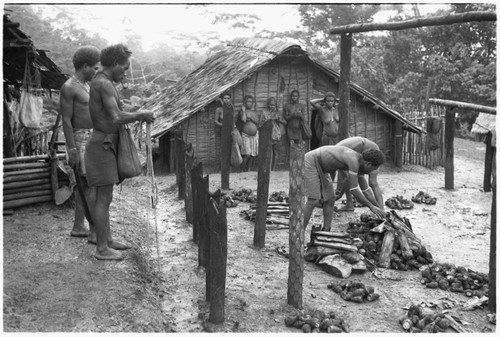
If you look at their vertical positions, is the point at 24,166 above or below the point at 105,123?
below

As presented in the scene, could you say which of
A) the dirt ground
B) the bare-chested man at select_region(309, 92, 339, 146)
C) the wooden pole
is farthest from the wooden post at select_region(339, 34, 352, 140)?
the bare-chested man at select_region(309, 92, 339, 146)

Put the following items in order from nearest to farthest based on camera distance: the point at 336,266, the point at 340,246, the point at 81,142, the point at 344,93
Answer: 1. the point at 81,142
2. the point at 336,266
3. the point at 340,246
4. the point at 344,93

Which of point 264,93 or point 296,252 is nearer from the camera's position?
point 296,252

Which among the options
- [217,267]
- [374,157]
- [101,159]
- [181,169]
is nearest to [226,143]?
[181,169]

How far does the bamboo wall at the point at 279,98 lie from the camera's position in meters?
12.9

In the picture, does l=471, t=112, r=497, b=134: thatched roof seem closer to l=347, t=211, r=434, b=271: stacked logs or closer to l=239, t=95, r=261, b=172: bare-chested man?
l=239, t=95, r=261, b=172: bare-chested man

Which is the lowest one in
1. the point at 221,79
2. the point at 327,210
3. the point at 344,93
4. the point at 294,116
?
the point at 327,210

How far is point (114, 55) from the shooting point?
4.98 meters

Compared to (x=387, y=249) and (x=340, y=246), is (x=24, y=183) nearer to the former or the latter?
→ (x=340, y=246)

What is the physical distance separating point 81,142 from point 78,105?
0.38 meters

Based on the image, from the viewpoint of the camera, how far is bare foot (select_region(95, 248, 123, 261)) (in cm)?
531

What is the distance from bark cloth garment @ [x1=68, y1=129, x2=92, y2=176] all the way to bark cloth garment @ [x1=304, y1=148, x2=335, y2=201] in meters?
2.86

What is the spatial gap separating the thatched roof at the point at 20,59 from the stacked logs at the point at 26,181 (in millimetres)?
1271

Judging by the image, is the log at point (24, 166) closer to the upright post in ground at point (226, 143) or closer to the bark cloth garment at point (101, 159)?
the bark cloth garment at point (101, 159)
